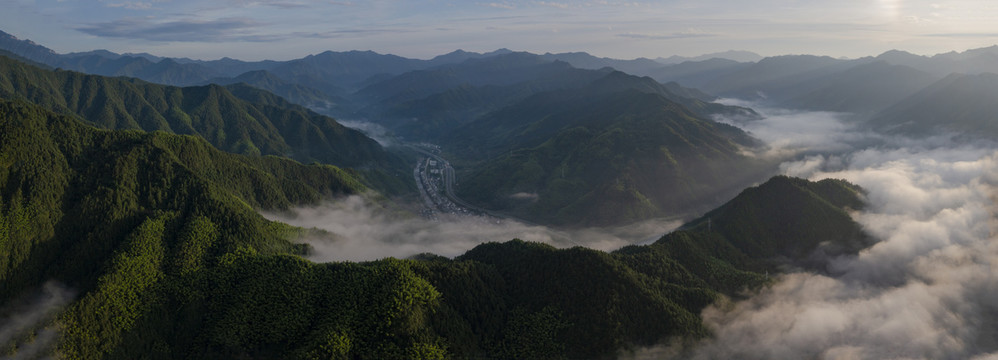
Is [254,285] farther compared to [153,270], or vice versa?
[153,270]

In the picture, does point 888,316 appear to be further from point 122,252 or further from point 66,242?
point 66,242

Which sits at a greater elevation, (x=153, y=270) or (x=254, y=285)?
(x=153, y=270)

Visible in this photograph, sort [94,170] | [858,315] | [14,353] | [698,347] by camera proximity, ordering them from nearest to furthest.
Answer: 1. [14,353]
2. [698,347]
3. [858,315]
4. [94,170]

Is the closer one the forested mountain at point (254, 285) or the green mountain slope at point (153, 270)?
the green mountain slope at point (153, 270)

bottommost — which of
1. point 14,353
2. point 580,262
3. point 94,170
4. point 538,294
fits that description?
point 14,353

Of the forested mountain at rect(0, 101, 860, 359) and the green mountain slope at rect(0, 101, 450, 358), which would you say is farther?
the forested mountain at rect(0, 101, 860, 359)

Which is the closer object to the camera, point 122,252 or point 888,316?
point 122,252

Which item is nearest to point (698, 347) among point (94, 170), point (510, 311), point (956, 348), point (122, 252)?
point (510, 311)

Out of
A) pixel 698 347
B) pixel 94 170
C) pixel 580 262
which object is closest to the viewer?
pixel 698 347
